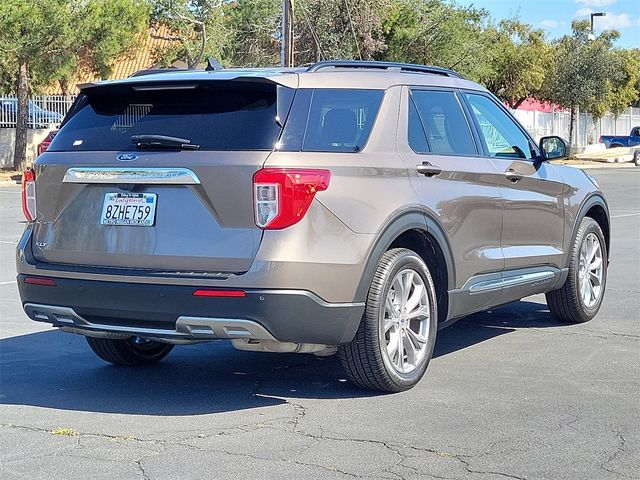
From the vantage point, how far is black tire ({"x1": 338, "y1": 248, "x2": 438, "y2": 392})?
5.92 metres

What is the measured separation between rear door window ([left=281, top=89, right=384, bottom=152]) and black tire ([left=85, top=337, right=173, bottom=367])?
2006 millimetres

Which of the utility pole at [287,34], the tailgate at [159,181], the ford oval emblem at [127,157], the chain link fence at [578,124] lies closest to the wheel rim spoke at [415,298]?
the tailgate at [159,181]

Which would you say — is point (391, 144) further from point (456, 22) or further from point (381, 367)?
point (456, 22)

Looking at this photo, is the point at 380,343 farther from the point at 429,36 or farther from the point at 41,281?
the point at 429,36

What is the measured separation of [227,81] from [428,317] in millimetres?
1904

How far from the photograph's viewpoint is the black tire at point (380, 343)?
5.92 metres

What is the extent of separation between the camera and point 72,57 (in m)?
34.2

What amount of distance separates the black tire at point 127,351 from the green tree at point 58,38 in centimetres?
2637

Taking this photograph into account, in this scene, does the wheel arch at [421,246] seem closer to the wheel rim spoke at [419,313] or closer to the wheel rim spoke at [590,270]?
the wheel rim spoke at [419,313]

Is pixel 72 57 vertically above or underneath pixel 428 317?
above

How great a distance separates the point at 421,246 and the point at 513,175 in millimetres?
1238

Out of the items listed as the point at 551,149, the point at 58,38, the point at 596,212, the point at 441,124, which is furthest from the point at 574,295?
the point at 58,38

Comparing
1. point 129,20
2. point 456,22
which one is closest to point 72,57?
point 129,20

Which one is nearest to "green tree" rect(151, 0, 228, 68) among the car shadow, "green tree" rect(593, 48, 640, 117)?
"green tree" rect(593, 48, 640, 117)
